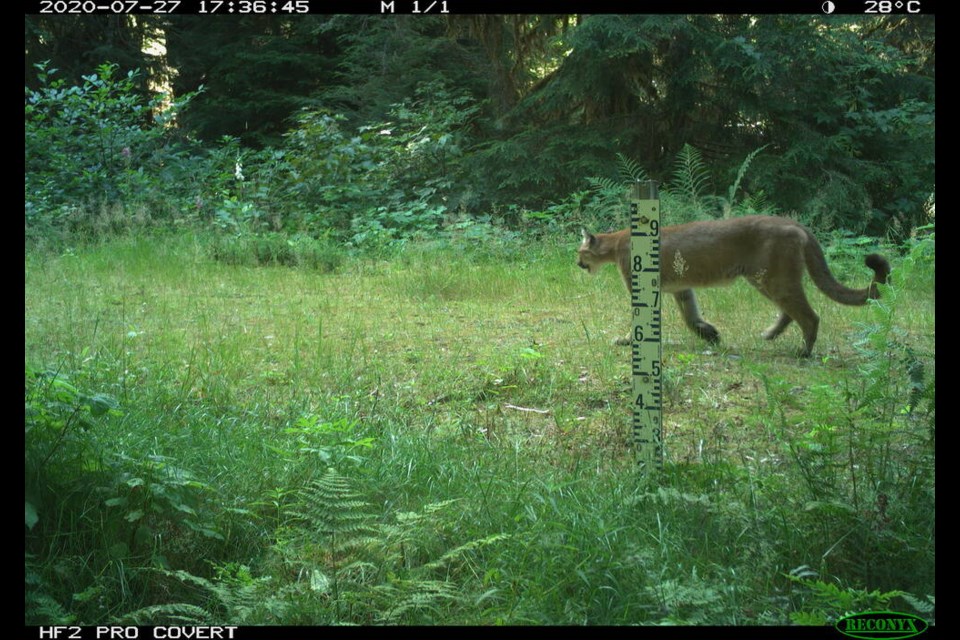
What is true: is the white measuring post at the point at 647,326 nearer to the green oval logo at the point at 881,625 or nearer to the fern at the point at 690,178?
the green oval logo at the point at 881,625

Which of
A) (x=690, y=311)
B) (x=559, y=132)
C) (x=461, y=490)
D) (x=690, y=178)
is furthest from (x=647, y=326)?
(x=559, y=132)

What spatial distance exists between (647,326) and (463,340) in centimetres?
369

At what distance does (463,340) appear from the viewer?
743 cm

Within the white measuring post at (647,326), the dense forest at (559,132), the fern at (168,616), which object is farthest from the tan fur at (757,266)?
the fern at (168,616)

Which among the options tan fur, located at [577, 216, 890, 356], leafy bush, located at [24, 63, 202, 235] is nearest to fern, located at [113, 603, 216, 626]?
tan fur, located at [577, 216, 890, 356]

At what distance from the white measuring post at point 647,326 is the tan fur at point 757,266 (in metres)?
3.09

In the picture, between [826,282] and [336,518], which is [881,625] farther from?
[826,282]

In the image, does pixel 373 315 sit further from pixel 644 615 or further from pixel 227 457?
pixel 644 615

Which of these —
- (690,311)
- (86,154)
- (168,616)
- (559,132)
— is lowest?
(168,616)

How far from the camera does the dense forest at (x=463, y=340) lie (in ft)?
10.6

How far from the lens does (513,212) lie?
1425 centimetres

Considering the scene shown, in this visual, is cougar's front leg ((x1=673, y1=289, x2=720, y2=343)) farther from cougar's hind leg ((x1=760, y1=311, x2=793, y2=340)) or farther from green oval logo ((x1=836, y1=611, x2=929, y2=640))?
green oval logo ((x1=836, y1=611, x2=929, y2=640))

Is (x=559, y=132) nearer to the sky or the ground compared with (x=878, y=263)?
nearer to the sky

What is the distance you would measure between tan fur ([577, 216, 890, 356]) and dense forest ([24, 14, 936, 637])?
8 cm
